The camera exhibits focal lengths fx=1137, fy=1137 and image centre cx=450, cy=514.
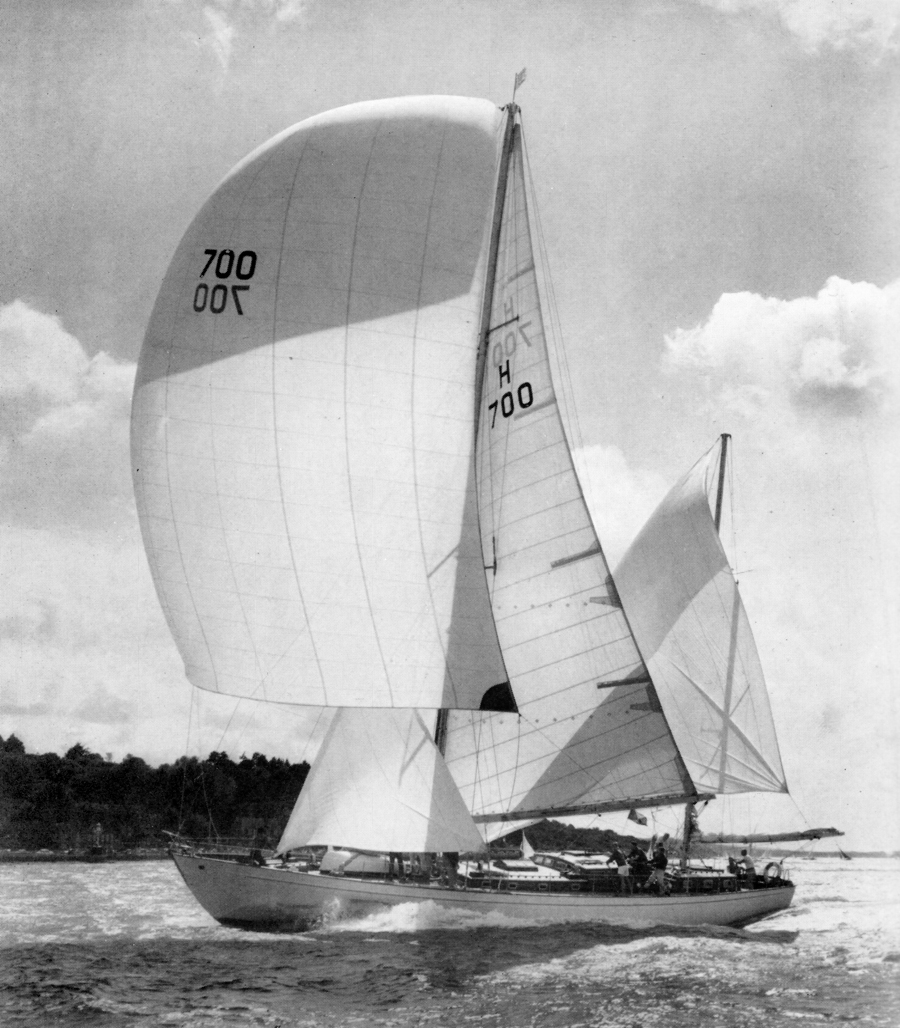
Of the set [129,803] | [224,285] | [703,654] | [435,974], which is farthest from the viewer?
[129,803]

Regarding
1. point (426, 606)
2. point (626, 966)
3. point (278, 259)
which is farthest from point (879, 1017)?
point (278, 259)

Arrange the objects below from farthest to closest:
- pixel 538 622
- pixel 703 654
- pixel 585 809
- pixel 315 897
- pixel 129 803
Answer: pixel 129 803
pixel 703 654
pixel 585 809
pixel 538 622
pixel 315 897

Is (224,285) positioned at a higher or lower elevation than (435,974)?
higher

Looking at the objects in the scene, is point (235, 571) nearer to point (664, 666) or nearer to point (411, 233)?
point (411, 233)

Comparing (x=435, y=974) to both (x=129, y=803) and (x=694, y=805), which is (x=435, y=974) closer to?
(x=694, y=805)

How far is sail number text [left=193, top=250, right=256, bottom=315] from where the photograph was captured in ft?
78.3

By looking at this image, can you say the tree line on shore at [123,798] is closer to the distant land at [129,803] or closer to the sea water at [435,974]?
the distant land at [129,803]

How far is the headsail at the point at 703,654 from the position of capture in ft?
102

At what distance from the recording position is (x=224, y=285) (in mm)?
23953

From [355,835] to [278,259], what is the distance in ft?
39.3

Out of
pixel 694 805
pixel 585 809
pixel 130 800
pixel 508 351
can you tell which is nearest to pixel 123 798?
pixel 130 800

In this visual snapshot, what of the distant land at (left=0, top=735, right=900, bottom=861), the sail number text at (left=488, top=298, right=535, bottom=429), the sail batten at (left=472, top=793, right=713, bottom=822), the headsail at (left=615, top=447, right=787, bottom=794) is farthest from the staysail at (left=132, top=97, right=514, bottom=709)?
the distant land at (left=0, top=735, right=900, bottom=861)

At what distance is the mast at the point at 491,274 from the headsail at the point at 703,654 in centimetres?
707

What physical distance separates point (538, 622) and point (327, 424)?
717 cm
